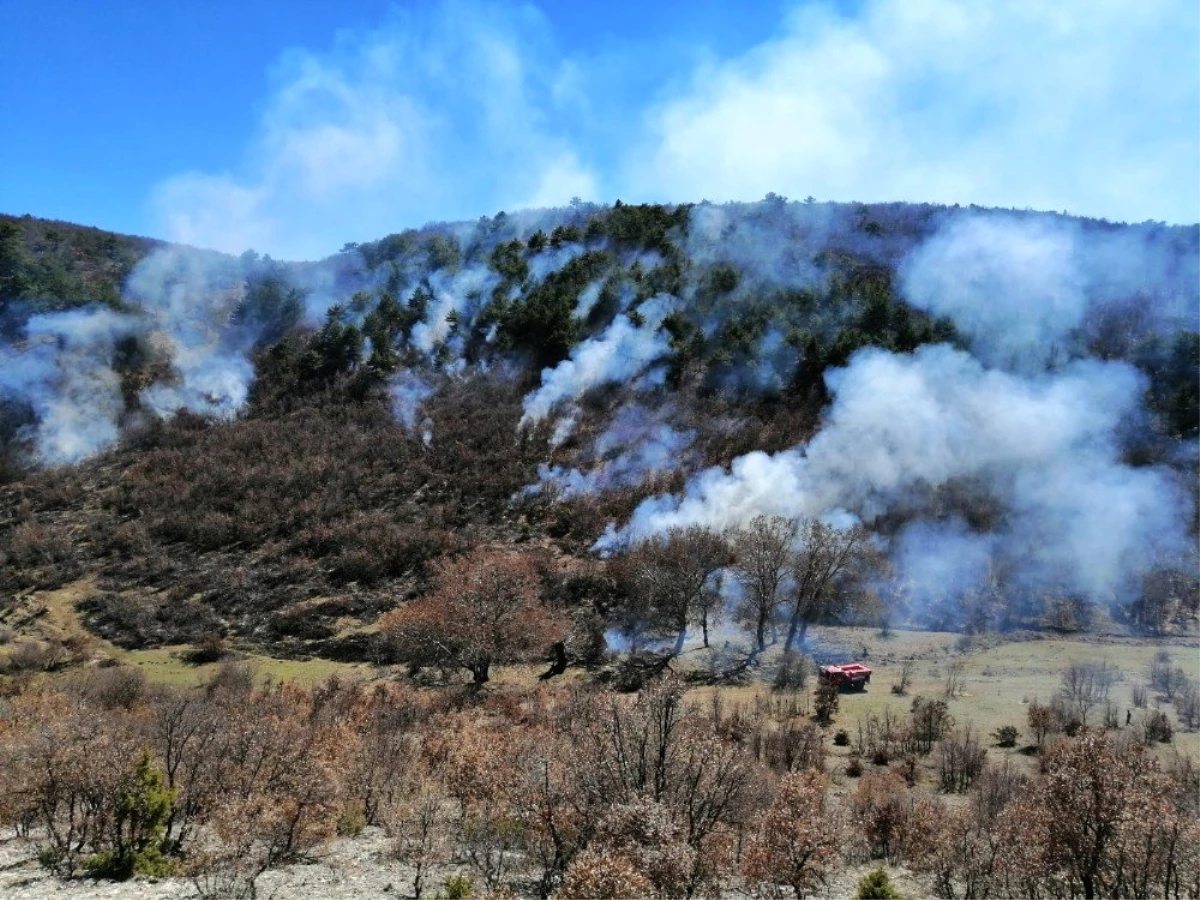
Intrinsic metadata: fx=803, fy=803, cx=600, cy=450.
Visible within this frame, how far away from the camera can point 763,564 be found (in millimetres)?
30625

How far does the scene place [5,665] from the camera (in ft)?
96.5

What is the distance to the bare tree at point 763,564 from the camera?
3061 cm

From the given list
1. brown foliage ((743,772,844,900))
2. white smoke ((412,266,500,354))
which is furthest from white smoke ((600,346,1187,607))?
white smoke ((412,266,500,354))

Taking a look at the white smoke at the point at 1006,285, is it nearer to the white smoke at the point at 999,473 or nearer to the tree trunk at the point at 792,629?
the white smoke at the point at 999,473

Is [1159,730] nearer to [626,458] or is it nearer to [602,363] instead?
[626,458]

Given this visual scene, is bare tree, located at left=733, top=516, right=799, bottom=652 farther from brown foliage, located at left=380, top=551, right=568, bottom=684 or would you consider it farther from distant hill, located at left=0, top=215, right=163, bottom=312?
distant hill, located at left=0, top=215, right=163, bottom=312

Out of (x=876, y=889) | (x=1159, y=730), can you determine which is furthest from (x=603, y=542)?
(x=876, y=889)

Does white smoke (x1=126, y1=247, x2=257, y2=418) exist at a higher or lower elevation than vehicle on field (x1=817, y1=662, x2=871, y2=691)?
higher

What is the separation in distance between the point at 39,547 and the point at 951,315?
54212 millimetres

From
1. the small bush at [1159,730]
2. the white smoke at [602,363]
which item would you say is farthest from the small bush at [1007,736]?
Result: the white smoke at [602,363]

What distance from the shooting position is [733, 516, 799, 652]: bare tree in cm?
3061

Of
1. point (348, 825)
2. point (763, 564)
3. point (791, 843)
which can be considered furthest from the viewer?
point (763, 564)

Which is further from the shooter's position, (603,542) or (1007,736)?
(603,542)

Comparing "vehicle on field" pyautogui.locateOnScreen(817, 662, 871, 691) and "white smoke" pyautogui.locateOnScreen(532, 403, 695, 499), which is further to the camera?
"white smoke" pyautogui.locateOnScreen(532, 403, 695, 499)
